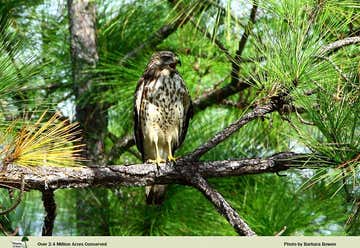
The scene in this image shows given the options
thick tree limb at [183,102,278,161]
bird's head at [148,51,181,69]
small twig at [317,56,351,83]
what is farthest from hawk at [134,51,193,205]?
small twig at [317,56,351,83]

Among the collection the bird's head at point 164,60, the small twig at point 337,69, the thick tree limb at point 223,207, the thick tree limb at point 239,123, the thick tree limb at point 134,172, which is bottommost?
the thick tree limb at point 223,207

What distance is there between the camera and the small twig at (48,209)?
2.21 m

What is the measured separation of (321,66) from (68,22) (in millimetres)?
1970

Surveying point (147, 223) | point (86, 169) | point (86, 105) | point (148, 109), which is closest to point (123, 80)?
point (148, 109)

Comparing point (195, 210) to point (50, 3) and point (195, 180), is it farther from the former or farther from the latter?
point (50, 3)

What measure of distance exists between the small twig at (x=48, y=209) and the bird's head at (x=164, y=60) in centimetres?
113

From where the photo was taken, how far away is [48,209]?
2.27 metres

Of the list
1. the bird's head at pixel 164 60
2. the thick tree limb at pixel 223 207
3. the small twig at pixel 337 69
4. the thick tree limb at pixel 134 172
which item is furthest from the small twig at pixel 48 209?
the bird's head at pixel 164 60

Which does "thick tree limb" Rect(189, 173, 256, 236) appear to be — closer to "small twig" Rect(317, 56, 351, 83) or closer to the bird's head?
"small twig" Rect(317, 56, 351, 83)

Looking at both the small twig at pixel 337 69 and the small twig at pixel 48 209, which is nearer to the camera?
the small twig at pixel 337 69

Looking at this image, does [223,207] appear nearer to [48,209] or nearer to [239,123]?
[239,123]

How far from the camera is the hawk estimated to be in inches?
128

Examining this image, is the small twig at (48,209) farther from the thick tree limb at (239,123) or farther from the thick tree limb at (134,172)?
the thick tree limb at (239,123)

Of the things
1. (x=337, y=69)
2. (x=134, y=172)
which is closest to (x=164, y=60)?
(x=134, y=172)
